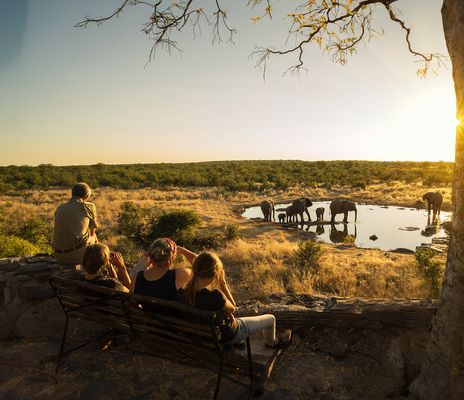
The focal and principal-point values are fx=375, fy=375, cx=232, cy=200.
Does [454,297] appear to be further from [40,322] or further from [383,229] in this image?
[383,229]

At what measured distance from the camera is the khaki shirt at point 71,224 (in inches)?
212

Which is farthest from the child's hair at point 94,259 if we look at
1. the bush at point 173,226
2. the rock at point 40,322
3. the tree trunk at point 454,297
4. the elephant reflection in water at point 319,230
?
the elephant reflection in water at point 319,230

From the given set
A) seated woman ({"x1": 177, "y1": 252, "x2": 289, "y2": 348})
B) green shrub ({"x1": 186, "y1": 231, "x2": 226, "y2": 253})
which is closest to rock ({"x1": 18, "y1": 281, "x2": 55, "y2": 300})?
seated woman ({"x1": 177, "y1": 252, "x2": 289, "y2": 348})

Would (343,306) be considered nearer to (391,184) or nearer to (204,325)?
(204,325)

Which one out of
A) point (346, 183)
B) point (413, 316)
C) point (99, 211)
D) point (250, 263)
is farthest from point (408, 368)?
point (346, 183)

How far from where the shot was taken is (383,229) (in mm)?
19875

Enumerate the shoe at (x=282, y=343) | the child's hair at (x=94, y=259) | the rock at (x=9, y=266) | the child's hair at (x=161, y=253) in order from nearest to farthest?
1. the child's hair at (x=161, y=253)
2. the child's hair at (x=94, y=259)
3. the shoe at (x=282, y=343)
4. the rock at (x=9, y=266)

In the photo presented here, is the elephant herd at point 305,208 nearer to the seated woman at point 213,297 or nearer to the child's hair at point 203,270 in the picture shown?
the seated woman at point 213,297

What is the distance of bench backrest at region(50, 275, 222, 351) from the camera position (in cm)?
325

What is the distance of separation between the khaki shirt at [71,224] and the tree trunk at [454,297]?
4634 mm

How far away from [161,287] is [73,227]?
2404 millimetres

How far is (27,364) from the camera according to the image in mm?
4438

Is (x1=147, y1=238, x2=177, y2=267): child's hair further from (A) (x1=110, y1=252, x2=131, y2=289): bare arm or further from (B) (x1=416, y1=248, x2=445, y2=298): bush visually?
(B) (x1=416, y1=248, x2=445, y2=298): bush

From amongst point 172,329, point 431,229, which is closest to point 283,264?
point 172,329
